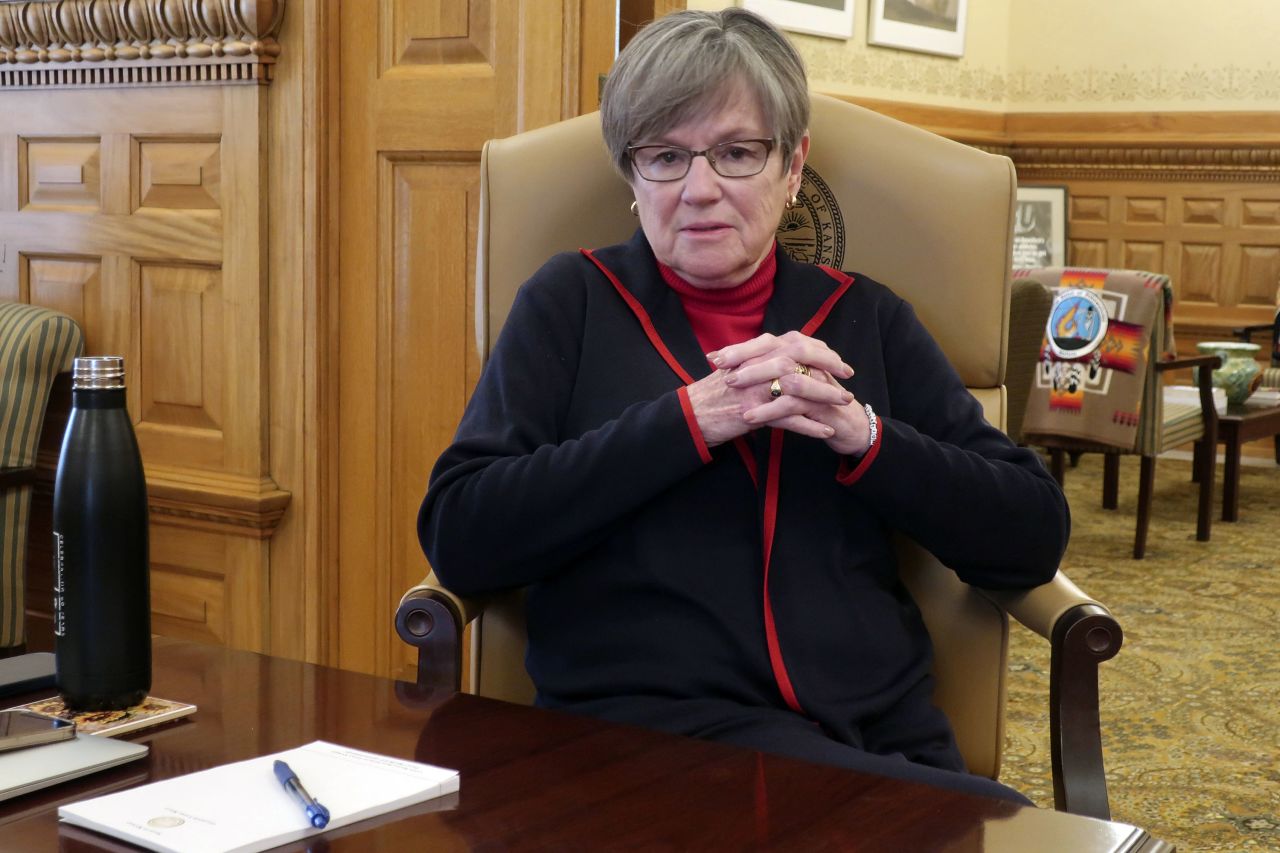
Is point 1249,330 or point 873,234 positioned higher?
point 873,234

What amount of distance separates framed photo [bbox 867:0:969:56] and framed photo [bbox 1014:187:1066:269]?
868 mm

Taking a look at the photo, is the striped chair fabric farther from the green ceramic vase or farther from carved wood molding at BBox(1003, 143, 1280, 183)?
carved wood molding at BBox(1003, 143, 1280, 183)

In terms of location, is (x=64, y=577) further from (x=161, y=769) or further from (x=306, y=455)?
(x=306, y=455)

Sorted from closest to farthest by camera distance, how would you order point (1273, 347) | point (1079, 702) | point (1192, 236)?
1. point (1079, 702)
2. point (1273, 347)
3. point (1192, 236)

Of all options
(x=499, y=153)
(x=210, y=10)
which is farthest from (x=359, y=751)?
(x=210, y=10)

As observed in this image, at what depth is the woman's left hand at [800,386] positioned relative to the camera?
4.80ft

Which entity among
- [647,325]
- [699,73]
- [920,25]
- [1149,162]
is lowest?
[647,325]

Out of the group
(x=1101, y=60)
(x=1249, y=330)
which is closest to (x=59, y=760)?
(x=1249, y=330)

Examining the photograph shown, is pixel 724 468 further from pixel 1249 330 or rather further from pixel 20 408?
pixel 1249 330

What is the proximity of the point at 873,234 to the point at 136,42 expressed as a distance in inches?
60.7

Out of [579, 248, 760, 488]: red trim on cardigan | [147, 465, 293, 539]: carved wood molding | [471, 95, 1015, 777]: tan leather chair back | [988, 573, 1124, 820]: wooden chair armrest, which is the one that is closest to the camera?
[988, 573, 1124, 820]: wooden chair armrest

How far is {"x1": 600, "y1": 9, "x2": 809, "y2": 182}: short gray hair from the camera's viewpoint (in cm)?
160

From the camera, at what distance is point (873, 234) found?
187 centimetres

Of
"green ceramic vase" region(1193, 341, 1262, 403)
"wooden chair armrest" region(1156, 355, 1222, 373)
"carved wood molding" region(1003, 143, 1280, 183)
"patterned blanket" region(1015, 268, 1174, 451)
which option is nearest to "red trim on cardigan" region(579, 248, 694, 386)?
"patterned blanket" region(1015, 268, 1174, 451)
